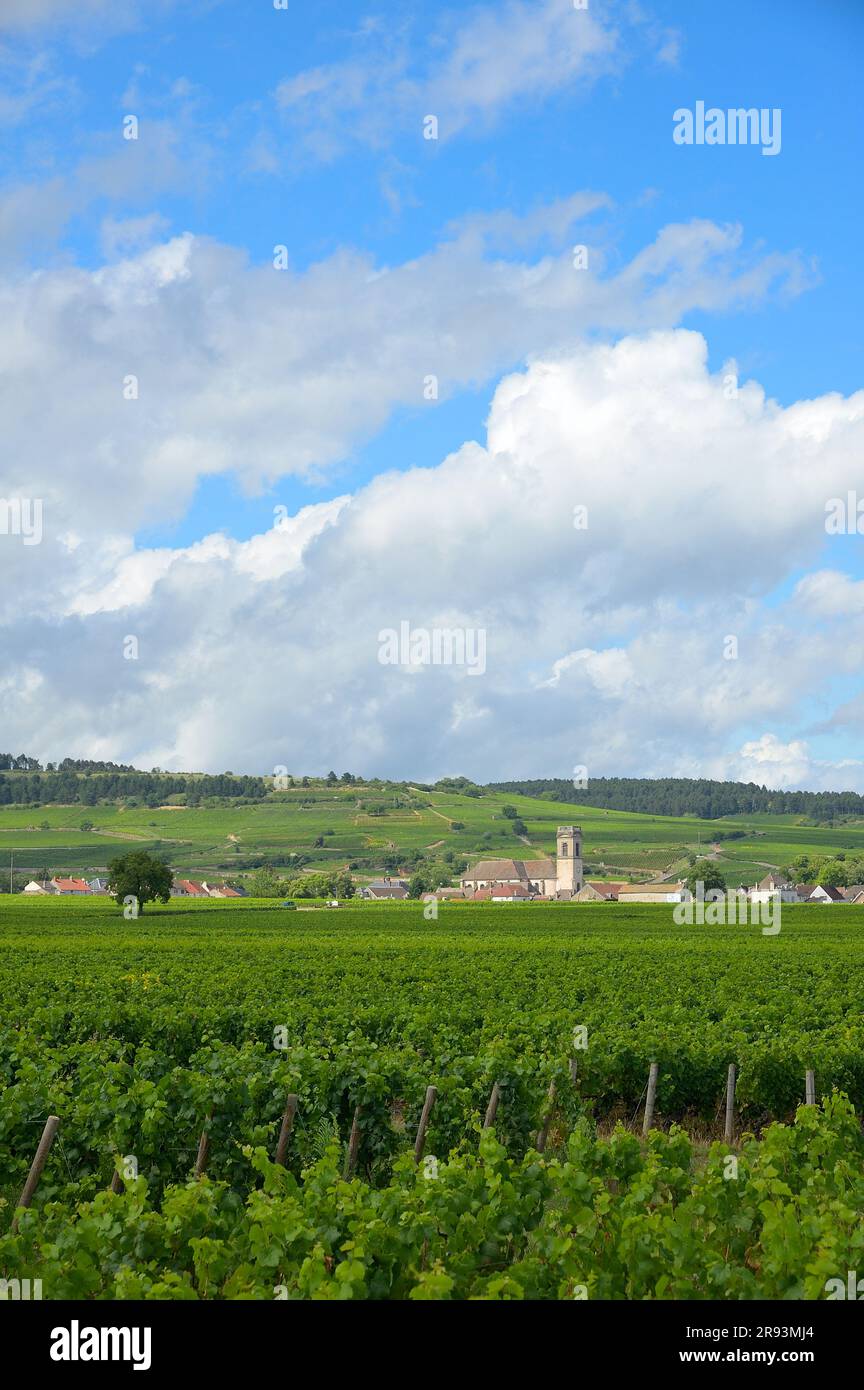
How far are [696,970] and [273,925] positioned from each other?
40.2m

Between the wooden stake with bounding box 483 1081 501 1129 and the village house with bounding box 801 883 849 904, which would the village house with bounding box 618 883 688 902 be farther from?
the wooden stake with bounding box 483 1081 501 1129

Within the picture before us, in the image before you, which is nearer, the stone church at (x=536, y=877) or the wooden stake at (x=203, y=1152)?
the wooden stake at (x=203, y=1152)

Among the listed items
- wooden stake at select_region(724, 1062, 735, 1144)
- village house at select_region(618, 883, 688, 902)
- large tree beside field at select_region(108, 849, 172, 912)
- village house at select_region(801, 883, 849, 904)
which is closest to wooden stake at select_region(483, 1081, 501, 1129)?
wooden stake at select_region(724, 1062, 735, 1144)

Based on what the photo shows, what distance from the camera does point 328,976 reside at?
30.1m

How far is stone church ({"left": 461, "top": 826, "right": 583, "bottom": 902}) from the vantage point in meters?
164

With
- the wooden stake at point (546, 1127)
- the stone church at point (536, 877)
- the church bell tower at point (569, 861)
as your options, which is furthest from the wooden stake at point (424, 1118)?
the church bell tower at point (569, 861)

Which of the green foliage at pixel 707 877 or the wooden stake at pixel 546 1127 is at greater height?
the green foliage at pixel 707 877

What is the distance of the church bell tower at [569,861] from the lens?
166 metres

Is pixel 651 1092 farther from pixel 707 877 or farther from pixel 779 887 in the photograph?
pixel 779 887

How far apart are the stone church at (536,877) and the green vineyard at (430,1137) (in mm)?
134365

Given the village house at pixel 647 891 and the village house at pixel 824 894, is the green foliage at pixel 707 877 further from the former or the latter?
the village house at pixel 824 894

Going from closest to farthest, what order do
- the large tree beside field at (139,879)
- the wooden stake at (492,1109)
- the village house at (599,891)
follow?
the wooden stake at (492,1109) → the large tree beside field at (139,879) → the village house at (599,891)

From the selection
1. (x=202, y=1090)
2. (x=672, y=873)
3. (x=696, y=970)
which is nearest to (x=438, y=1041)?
(x=202, y=1090)
